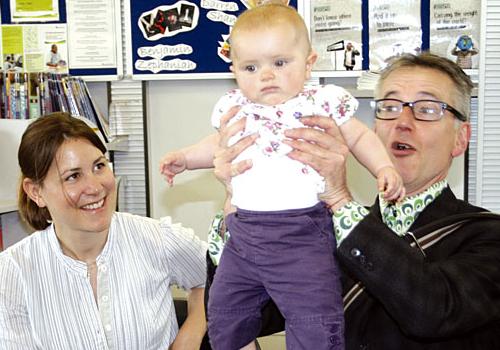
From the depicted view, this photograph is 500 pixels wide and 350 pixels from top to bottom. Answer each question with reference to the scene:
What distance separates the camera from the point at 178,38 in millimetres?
3359

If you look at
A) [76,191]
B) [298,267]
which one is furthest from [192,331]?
[298,267]

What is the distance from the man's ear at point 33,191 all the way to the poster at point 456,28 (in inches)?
84.7

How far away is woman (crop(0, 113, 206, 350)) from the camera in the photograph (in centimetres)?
192

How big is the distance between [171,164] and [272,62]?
1.23 feet

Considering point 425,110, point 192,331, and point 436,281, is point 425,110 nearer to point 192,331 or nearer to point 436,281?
point 436,281

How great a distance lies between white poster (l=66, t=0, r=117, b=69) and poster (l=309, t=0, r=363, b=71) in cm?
112

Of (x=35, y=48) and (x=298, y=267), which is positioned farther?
(x=35, y=48)

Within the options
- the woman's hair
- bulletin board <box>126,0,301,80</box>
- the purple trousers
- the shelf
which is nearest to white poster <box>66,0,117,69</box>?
bulletin board <box>126,0,301,80</box>

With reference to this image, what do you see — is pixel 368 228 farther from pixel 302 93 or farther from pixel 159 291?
pixel 159 291

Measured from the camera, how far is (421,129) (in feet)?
5.56

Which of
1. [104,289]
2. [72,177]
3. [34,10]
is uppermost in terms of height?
[34,10]

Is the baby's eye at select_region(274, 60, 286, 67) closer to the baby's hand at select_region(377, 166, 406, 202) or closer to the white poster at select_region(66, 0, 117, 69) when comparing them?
the baby's hand at select_region(377, 166, 406, 202)

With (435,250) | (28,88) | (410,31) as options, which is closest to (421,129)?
(435,250)

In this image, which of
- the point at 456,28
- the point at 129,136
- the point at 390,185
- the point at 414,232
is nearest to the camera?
the point at 390,185
